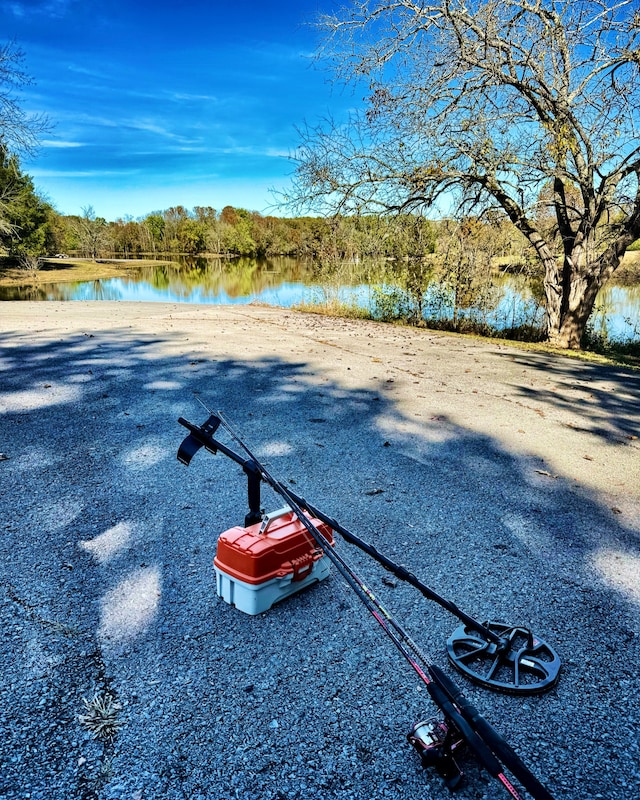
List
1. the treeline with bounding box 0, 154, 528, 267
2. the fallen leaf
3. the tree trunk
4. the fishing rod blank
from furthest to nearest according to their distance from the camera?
the treeline with bounding box 0, 154, 528, 267, the tree trunk, the fallen leaf, the fishing rod blank

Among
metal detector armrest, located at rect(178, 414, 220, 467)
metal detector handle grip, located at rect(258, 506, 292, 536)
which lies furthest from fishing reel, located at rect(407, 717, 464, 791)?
metal detector armrest, located at rect(178, 414, 220, 467)

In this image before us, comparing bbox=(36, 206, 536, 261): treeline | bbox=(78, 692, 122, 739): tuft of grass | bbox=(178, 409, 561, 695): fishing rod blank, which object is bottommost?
bbox=(78, 692, 122, 739): tuft of grass

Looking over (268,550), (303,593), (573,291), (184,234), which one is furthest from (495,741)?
(184,234)

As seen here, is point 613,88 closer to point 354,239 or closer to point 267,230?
point 354,239

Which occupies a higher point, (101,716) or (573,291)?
(573,291)

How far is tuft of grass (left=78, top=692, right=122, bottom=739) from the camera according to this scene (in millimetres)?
1725

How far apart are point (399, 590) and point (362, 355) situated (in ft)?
20.9

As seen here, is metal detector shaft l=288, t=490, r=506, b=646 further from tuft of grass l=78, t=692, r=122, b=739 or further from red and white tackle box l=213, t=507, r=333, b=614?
tuft of grass l=78, t=692, r=122, b=739

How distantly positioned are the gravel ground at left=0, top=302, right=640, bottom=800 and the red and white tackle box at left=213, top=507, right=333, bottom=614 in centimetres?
9

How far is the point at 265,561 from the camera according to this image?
2.22 m

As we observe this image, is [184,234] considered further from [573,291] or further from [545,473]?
[545,473]

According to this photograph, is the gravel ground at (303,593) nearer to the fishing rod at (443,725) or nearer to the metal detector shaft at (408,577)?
the fishing rod at (443,725)

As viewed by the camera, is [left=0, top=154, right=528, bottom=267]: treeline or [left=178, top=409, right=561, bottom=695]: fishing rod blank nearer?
[left=178, top=409, right=561, bottom=695]: fishing rod blank

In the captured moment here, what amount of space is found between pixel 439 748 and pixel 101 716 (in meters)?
1.19
